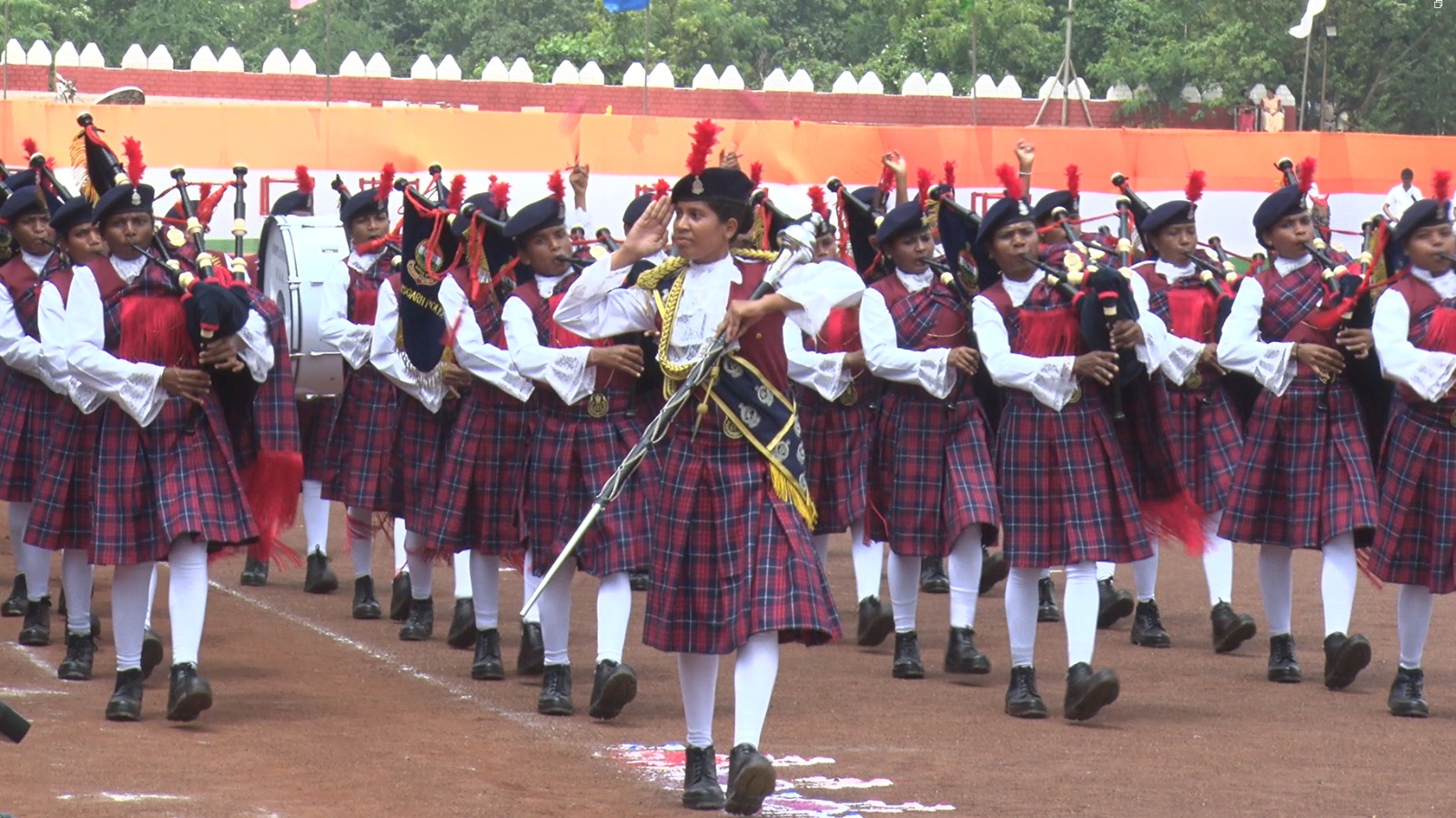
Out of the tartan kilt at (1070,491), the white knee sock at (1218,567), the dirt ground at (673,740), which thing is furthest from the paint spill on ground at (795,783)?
the white knee sock at (1218,567)

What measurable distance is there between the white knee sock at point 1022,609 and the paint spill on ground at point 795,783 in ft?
3.37

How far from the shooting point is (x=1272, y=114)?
3231 cm

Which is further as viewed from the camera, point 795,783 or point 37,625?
point 37,625

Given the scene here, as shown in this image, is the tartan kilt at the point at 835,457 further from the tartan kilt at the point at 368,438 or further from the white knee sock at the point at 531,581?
the tartan kilt at the point at 368,438

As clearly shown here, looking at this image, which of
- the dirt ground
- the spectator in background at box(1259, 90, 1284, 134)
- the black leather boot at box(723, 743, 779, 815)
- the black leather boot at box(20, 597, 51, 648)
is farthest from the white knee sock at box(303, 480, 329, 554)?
the spectator in background at box(1259, 90, 1284, 134)

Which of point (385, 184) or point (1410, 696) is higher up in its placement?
point (385, 184)

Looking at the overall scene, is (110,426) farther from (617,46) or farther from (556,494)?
(617,46)

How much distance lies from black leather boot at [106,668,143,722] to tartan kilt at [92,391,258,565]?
15.7 inches

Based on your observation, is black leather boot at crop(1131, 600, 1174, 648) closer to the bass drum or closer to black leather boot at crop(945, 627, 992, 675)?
black leather boot at crop(945, 627, 992, 675)

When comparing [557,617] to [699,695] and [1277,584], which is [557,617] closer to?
[699,695]

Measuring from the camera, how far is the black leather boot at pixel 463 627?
9.41 m

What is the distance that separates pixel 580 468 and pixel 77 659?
2.02m

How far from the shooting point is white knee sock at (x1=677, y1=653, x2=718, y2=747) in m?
6.64

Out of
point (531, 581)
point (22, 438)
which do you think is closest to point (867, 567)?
point (531, 581)
